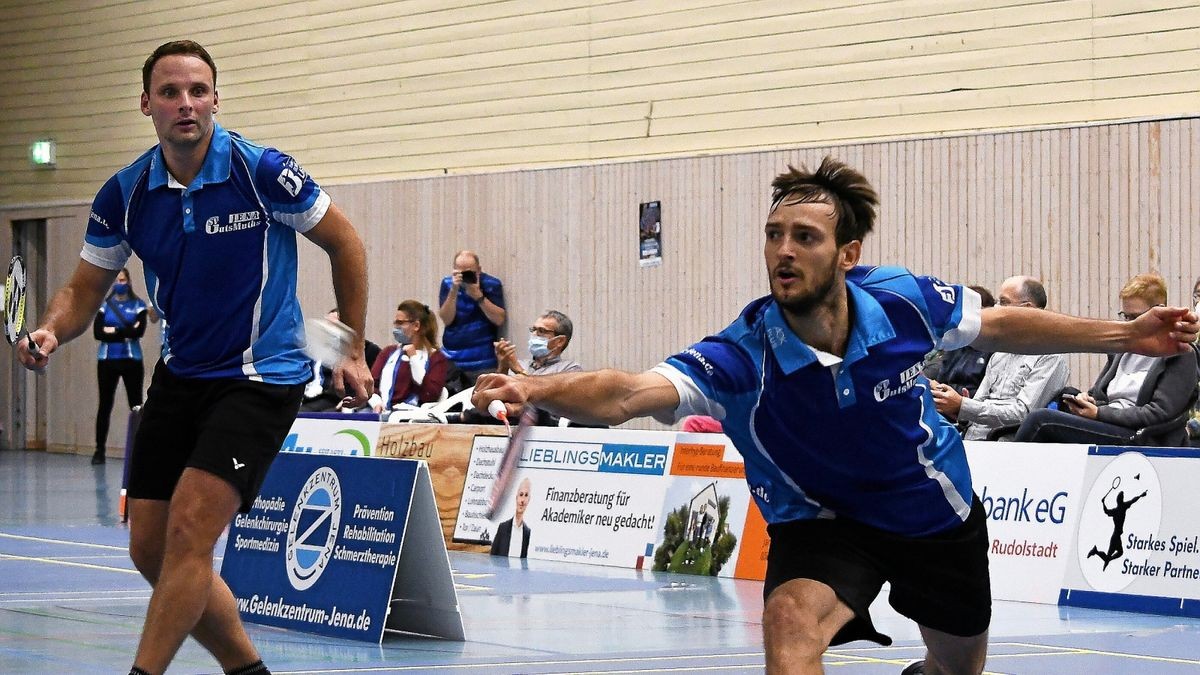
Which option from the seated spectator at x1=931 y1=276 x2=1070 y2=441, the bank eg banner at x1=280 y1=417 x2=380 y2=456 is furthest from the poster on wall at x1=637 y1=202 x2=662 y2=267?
the seated spectator at x1=931 y1=276 x2=1070 y2=441

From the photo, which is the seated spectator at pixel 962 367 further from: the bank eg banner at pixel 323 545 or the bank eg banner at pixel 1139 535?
the bank eg banner at pixel 323 545

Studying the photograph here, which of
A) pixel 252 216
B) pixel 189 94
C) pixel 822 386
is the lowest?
pixel 822 386

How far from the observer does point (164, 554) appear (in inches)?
242

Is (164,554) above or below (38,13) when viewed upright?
below

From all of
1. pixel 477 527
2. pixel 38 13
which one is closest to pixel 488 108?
pixel 477 527

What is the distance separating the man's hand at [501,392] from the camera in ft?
13.7

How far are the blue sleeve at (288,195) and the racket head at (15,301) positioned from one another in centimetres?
165

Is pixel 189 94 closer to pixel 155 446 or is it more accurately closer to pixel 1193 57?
pixel 155 446

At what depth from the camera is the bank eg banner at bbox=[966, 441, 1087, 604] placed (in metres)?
11.2

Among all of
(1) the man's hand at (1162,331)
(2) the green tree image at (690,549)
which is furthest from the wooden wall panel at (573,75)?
(1) the man's hand at (1162,331)

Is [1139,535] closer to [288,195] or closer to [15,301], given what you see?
[288,195]

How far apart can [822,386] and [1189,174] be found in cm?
1084

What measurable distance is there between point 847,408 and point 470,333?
14920 mm

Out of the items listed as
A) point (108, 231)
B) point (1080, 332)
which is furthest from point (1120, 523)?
point (108, 231)
